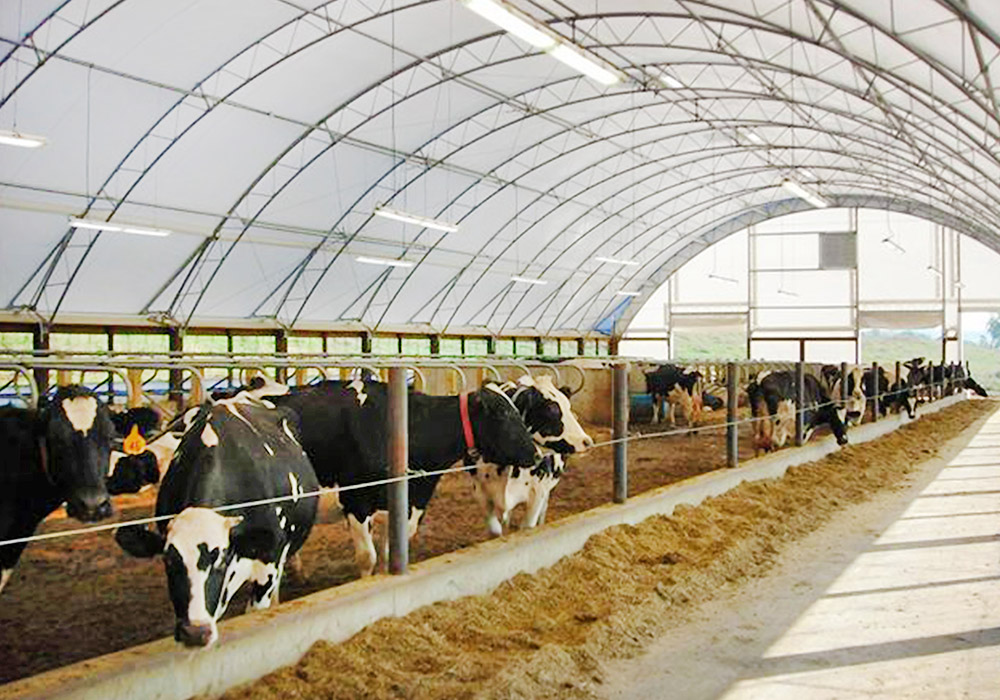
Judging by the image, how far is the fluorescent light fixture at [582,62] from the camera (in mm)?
12938

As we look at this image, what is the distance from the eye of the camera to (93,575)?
641cm

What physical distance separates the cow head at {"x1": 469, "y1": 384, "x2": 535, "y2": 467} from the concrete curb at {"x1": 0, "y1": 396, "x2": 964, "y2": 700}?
59cm

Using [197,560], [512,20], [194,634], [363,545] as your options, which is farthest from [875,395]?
[194,634]

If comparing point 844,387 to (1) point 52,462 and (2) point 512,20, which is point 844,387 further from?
(1) point 52,462

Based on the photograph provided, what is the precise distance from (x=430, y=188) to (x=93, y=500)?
2314 cm

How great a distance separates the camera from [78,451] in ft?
15.6

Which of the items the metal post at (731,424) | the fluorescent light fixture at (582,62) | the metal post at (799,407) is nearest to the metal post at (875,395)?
the metal post at (799,407)

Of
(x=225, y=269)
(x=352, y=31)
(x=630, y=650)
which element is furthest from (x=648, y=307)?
(x=630, y=650)

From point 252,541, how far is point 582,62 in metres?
10.9

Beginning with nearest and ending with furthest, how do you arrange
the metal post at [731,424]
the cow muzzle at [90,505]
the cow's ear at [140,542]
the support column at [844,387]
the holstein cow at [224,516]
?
1. the holstein cow at [224,516]
2. the cow's ear at [140,542]
3. the cow muzzle at [90,505]
4. the metal post at [731,424]
5. the support column at [844,387]

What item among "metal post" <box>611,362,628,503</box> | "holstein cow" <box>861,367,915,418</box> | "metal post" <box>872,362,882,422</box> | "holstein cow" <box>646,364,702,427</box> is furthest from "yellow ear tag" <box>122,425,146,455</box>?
"holstein cow" <box>861,367,915,418</box>

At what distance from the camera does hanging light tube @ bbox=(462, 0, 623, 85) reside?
1084 centimetres

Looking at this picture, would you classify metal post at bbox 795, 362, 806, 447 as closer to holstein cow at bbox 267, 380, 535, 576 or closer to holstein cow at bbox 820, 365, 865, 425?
A: holstein cow at bbox 820, 365, 865, 425

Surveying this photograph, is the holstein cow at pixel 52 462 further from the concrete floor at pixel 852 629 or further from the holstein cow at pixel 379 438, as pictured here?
the concrete floor at pixel 852 629
